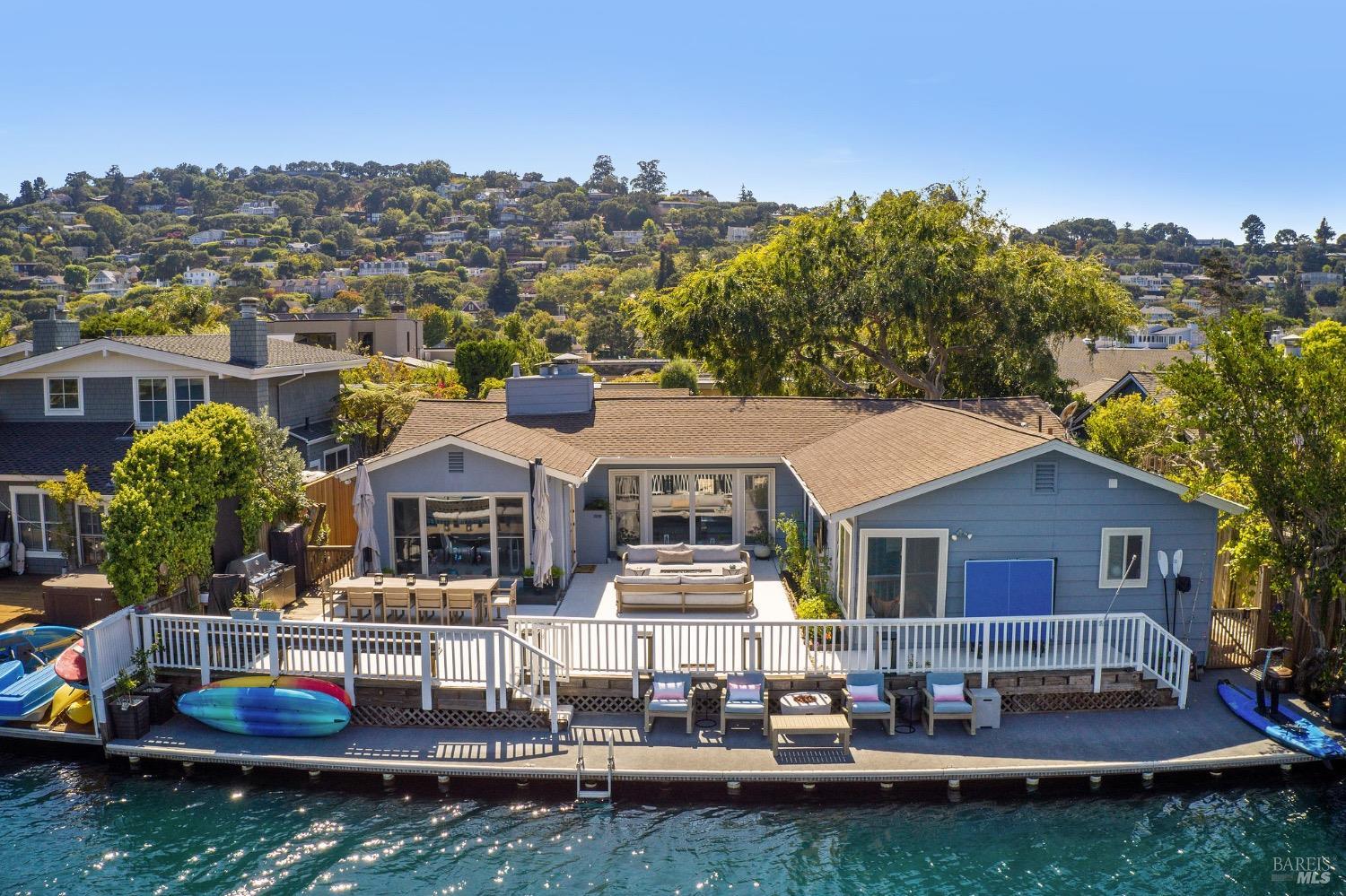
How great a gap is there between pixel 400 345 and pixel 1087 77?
37722mm

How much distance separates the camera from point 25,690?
1229 cm

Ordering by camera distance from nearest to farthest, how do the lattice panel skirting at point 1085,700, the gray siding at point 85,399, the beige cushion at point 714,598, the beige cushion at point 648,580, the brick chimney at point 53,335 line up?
1. the lattice panel skirting at point 1085,700
2. the beige cushion at point 648,580
3. the beige cushion at point 714,598
4. the gray siding at point 85,399
5. the brick chimney at point 53,335

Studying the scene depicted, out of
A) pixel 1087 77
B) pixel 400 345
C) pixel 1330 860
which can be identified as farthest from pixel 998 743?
pixel 400 345

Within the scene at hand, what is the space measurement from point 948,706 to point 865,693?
1.02 m

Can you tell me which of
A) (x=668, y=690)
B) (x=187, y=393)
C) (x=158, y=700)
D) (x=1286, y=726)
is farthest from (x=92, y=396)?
(x=1286, y=726)

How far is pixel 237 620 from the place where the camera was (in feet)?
40.5

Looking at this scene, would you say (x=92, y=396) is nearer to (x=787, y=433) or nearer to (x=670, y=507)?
(x=670, y=507)

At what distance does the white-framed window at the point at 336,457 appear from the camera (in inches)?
954

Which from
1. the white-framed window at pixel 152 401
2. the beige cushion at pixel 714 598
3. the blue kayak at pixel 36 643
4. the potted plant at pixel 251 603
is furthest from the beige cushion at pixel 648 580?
the white-framed window at pixel 152 401

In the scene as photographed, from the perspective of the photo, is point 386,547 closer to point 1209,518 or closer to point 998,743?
point 998,743

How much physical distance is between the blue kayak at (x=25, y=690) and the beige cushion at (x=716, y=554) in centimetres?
990

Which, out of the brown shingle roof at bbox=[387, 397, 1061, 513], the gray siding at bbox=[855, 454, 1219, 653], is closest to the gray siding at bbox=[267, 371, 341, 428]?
the brown shingle roof at bbox=[387, 397, 1061, 513]

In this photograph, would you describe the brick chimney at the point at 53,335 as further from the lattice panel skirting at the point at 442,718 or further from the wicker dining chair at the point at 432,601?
the lattice panel skirting at the point at 442,718

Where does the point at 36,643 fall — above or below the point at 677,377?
below
